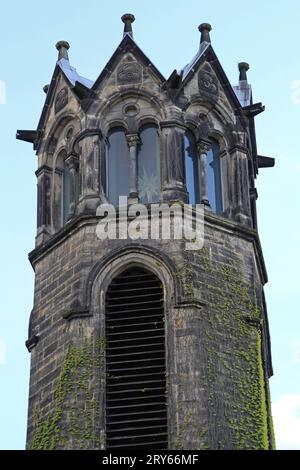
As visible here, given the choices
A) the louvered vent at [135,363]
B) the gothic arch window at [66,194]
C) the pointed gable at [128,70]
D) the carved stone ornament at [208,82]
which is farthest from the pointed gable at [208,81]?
the louvered vent at [135,363]

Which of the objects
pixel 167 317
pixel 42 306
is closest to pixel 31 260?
pixel 42 306

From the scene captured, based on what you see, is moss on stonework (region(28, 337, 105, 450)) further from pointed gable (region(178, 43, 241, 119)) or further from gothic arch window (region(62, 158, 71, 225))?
pointed gable (region(178, 43, 241, 119))

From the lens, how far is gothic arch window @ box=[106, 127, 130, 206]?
37.9 meters

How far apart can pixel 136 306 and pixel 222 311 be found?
5.13ft

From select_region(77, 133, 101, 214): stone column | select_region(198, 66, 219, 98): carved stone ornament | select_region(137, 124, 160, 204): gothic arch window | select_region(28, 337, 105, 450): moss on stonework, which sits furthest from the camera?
select_region(198, 66, 219, 98): carved stone ornament

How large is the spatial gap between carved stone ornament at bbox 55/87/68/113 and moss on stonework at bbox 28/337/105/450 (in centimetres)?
618

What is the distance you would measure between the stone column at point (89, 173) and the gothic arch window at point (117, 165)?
0.28m

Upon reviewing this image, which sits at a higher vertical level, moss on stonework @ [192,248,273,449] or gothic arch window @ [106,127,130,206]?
gothic arch window @ [106,127,130,206]

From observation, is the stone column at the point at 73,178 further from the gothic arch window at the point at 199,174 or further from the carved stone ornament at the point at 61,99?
the gothic arch window at the point at 199,174

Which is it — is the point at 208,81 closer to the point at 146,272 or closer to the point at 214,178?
the point at 214,178

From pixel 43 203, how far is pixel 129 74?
3.05m

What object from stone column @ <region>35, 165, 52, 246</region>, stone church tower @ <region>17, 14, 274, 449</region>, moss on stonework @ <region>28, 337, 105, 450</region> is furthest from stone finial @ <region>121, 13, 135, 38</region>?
moss on stonework @ <region>28, 337, 105, 450</region>

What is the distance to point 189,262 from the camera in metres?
36.3

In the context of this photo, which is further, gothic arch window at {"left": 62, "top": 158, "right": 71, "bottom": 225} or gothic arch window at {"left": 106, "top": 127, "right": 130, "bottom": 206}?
gothic arch window at {"left": 62, "top": 158, "right": 71, "bottom": 225}
